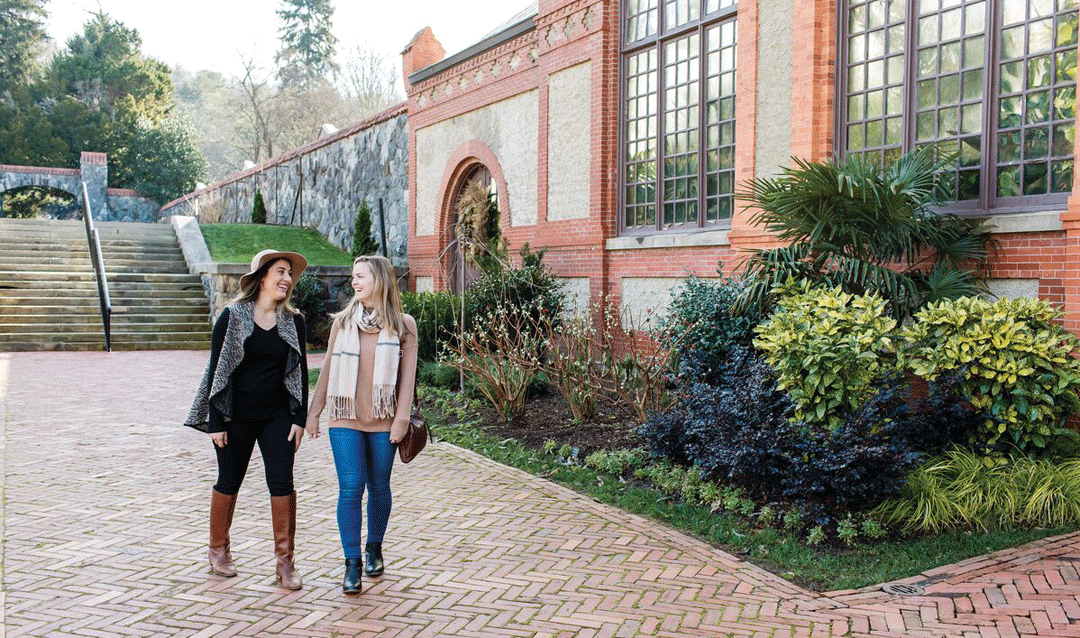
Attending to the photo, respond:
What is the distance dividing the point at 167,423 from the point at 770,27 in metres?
7.85

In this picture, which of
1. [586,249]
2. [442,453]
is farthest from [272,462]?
[586,249]

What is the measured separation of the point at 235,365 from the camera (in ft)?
15.1

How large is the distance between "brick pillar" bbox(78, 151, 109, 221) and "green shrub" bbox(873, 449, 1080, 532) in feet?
109

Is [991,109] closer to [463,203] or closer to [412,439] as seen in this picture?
[412,439]

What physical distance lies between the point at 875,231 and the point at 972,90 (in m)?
1.69

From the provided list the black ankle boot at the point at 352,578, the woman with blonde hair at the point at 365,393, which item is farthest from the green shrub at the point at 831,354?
the black ankle boot at the point at 352,578

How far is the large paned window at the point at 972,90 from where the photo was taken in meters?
7.22

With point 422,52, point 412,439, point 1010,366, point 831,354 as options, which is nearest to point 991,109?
point 1010,366

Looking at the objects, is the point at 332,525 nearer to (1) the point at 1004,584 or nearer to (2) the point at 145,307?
(1) the point at 1004,584

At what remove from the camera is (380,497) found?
476cm

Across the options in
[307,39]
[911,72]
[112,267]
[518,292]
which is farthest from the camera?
[307,39]

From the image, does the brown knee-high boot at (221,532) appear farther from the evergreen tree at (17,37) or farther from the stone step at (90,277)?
the evergreen tree at (17,37)

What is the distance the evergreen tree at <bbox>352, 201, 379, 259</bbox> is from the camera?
64.8 feet

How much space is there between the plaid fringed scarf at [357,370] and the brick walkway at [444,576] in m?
0.97
